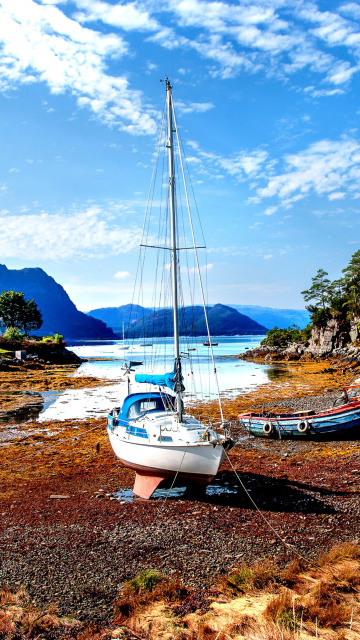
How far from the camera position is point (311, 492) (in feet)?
44.8

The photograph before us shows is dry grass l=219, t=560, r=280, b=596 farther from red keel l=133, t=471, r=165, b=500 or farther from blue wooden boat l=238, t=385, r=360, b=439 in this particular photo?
blue wooden boat l=238, t=385, r=360, b=439

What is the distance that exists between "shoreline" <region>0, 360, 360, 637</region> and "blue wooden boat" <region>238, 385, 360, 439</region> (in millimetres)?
930

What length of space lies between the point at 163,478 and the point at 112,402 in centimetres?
2561

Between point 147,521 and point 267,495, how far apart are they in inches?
183

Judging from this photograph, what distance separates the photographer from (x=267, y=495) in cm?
1376

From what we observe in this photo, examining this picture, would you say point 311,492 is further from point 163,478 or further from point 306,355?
point 306,355

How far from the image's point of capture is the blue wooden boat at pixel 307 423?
20391mm

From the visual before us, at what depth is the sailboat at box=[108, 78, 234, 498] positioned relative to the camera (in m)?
12.3

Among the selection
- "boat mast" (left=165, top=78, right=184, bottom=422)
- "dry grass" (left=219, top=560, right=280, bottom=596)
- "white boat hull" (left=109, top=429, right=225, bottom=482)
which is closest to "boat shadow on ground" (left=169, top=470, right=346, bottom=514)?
"white boat hull" (left=109, top=429, right=225, bottom=482)

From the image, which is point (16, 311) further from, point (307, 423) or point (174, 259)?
point (174, 259)

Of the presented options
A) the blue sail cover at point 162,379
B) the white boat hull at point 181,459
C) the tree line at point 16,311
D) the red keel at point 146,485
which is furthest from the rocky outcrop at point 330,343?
the white boat hull at point 181,459

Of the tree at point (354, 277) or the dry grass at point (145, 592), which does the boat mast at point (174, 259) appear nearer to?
the dry grass at point (145, 592)

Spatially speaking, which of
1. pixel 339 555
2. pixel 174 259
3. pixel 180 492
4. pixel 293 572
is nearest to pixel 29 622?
pixel 293 572

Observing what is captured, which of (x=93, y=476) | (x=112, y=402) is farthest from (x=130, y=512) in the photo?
(x=112, y=402)
